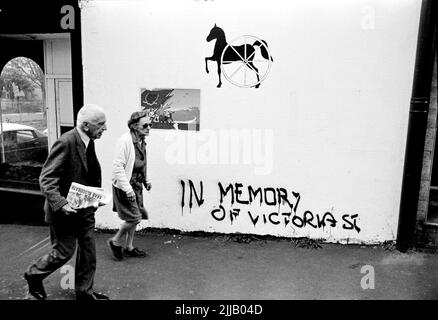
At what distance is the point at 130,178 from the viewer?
4922mm

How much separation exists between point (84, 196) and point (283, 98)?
9.02 feet

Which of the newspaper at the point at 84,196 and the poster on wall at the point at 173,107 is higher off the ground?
the poster on wall at the point at 173,107

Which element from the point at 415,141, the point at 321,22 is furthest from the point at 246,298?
the point at 321,22

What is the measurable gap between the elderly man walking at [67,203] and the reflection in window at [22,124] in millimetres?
3044

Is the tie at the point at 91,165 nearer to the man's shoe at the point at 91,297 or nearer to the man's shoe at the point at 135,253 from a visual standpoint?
the man's shoe at the point at 91,297

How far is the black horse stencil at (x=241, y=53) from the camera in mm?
5398

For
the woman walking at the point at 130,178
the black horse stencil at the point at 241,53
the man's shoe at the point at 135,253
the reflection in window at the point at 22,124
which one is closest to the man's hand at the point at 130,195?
the woman walking at the point at 130,178

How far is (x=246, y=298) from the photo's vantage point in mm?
4266

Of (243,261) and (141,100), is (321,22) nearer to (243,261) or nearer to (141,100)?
(141,100)

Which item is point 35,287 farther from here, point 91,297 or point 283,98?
point 283,98

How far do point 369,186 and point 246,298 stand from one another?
7.31 ft

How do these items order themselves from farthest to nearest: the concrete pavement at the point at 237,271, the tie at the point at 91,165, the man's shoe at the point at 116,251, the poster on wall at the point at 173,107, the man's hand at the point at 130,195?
the poster on wall at the point at 173,107 < the man's shoe at the point at 116,251 < the man's hand at the point at 130,195 < the concrete pavement at the point at 237,271 < the tie at the point at 91,165

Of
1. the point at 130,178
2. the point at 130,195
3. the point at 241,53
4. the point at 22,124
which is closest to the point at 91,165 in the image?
the point at 130,195

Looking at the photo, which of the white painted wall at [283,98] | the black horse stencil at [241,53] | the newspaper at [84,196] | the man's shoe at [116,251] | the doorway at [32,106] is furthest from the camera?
the doorway at [32,106]
